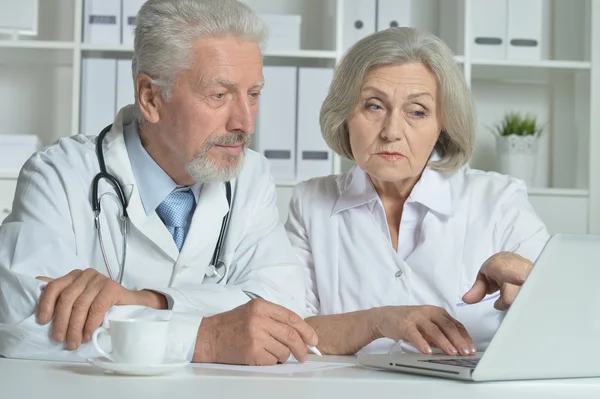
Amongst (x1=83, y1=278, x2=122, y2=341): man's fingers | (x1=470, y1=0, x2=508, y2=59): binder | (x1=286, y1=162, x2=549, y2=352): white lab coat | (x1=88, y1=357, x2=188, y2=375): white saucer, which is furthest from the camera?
(x1=470, y1=0, x2=508, y2=59): binder

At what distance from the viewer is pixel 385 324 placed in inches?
62.3

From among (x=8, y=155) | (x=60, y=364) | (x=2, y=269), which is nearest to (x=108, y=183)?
(x=2, y=269)

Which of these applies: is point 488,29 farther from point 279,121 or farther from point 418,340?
point 418,340

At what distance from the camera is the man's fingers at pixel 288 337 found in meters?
1.29

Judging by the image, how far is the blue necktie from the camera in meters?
1.71

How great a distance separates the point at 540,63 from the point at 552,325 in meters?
2.31

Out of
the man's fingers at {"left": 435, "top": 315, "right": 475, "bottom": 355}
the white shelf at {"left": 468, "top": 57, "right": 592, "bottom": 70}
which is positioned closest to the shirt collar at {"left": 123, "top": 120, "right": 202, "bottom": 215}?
the man's fingers at {"left": 435, "top": 315, "right": 475, "bottom": 355}

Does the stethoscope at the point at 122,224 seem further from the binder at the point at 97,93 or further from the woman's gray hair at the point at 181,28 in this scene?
the binder at the point at 97,93

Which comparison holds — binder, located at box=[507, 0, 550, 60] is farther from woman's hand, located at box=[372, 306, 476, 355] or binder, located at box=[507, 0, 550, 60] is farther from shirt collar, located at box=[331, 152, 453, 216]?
woman's hand, located at box=[372, 306, 476, 355]

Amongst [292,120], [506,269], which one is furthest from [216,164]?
[292,120]

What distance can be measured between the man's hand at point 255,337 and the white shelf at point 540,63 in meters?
2.06

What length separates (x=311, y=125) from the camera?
306cm

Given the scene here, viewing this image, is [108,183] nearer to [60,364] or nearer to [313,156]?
[60,364]

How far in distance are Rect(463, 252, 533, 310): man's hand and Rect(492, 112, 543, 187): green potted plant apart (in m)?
1.79
